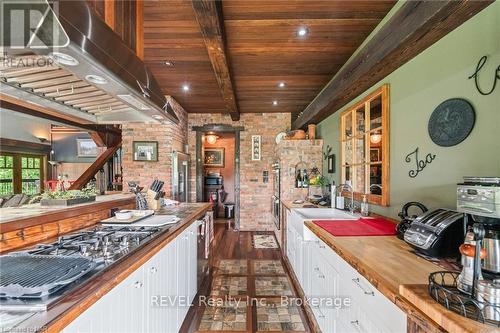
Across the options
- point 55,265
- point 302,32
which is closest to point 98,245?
point 55,265

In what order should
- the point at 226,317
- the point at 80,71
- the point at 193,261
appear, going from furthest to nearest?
1. the point at 193,261
2. the point at 226,317
3. the point at 80,71

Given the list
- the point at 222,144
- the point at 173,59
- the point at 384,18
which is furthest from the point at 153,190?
the point at 222,144

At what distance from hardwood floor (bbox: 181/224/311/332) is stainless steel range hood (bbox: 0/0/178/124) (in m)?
1.98

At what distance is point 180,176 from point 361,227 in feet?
12.5

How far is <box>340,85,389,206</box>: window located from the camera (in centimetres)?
233

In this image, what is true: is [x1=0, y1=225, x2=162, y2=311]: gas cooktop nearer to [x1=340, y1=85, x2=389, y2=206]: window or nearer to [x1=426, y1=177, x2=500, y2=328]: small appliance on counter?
[x1=426, y1=177, x2=500, y2=328]: small appliance on counter

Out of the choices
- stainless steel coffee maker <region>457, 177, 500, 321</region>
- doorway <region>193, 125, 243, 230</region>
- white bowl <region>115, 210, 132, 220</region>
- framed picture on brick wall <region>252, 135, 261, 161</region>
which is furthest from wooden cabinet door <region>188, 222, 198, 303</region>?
doorway <region>193, 125, 243, 230</region>

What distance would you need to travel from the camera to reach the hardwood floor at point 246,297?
90.4 inches

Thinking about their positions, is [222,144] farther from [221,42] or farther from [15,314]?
[15,314]

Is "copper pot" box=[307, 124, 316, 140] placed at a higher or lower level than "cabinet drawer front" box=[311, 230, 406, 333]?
higher

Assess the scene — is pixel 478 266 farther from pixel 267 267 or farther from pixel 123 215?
pixel 267 267

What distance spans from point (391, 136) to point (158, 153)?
12.6ft

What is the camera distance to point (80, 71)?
3.86 ft

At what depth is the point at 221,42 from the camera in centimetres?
234
